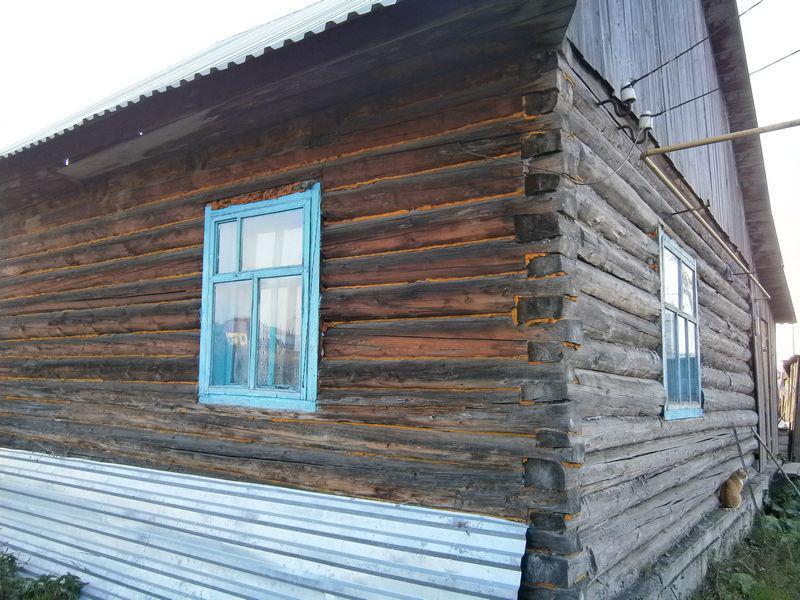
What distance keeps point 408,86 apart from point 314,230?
1.11 meters

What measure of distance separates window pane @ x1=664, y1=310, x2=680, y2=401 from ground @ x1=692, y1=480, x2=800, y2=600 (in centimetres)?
160

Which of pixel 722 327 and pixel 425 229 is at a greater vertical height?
pixel 425 229

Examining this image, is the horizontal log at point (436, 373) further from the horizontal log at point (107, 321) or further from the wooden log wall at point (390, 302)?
the horizontal log at point (107, 321)

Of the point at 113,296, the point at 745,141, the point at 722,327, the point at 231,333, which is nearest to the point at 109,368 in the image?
the point at 113,296

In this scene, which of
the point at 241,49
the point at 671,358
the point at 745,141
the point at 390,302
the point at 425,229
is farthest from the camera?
the point at 745,141

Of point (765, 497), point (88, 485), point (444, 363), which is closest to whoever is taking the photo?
point (444, 363)

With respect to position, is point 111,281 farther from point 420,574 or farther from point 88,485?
point 420,574

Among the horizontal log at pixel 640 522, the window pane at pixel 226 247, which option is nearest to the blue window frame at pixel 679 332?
the horizontal log at pixel 640 522

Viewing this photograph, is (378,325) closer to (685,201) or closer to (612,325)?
(612,325)

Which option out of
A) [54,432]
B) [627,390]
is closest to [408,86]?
[627,390]

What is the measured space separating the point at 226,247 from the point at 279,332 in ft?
2.91

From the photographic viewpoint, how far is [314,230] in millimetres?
4141

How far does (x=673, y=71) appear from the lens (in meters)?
6.25

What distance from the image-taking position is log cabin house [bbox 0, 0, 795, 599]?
3.29 m
